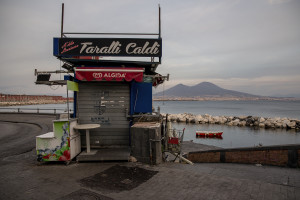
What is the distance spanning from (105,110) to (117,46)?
3431 millimetres

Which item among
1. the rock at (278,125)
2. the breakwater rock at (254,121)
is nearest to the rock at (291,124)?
the breakwater rock at (254,121)

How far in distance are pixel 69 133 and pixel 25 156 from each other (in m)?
3.30

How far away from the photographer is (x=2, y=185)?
5371mm

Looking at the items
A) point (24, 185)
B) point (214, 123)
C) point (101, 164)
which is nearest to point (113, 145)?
point (101, 164)

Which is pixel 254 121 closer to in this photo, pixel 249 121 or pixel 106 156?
pixel 249 121

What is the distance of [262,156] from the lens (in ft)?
26.9

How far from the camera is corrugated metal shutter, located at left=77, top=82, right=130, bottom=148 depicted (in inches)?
354

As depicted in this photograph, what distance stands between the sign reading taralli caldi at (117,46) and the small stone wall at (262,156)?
6.74 m

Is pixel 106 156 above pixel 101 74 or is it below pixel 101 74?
below

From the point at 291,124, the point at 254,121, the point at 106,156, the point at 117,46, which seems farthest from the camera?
the point at 254,121

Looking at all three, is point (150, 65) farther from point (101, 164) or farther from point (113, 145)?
point (101, 164)

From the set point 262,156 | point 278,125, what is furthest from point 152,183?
point 278,125

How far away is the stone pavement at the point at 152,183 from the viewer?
4.80 m

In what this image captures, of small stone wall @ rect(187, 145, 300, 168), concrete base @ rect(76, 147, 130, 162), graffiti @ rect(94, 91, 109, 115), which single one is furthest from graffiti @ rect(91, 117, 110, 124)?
small stone wall @ rect(187, 145, 300, 168)
